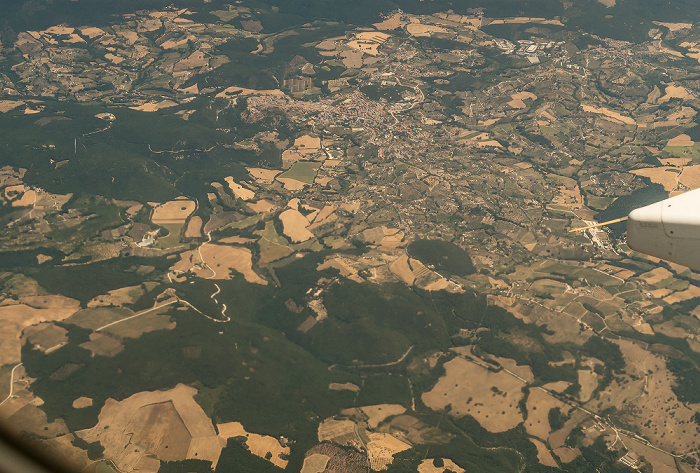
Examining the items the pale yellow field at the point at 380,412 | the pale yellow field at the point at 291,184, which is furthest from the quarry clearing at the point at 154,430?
the pale yellow field at the point at 291,184

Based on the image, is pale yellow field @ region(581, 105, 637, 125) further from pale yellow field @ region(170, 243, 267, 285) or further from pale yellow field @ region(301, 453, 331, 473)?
pale yellow field @ region(301, 453, 331, 473)

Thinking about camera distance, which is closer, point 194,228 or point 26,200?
point 194,228

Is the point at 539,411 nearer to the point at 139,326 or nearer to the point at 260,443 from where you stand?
the point at 260,443

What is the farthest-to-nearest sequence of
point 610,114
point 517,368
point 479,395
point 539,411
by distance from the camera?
point 610,114, point 517,368, point 479,395, point 539,411

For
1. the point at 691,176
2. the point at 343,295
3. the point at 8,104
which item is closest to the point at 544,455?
the point at 343,295

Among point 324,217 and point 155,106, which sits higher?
point 155,106

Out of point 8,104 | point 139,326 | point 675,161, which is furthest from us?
point 8,104

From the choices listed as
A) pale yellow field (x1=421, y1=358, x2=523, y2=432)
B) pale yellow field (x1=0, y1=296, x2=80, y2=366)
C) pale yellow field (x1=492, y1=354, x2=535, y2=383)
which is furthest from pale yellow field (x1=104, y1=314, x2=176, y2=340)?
pale yellow field (x1=492, y1=354, x2=535, y2=383)

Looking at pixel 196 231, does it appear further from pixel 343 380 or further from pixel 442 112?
pixel 442 112

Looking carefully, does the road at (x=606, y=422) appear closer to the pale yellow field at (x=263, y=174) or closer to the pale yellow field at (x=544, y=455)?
the pale yellow field at (x=544, y=455)
